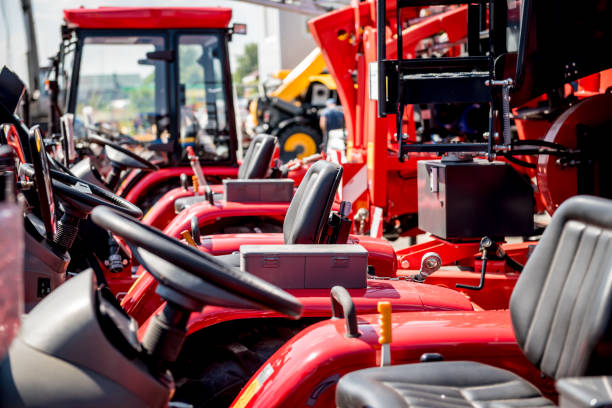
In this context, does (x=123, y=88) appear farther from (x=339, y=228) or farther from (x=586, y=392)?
(x=586, y=392)

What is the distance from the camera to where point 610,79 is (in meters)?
3.98

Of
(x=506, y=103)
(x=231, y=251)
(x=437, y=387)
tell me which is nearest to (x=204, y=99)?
(x=231, y=251)

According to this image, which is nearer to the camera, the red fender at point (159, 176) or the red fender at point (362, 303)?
the red fender at point (362, 303)

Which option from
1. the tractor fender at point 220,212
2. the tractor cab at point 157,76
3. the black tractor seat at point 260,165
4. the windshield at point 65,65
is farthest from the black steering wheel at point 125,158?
the tractor fender at point 220,212

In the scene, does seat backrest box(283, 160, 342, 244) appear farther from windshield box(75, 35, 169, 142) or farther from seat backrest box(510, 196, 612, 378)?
windshield box(75, 35, 169, 142)

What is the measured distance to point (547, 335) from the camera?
1675 mm

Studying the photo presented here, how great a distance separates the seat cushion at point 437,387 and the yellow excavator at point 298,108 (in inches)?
404

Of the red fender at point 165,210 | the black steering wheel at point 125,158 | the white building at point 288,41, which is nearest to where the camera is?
the red fender at point 165,210

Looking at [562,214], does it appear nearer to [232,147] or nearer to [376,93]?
[376,93]

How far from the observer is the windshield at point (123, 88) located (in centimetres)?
593

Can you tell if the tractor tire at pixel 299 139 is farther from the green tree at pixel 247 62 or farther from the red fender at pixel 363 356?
the green tree at pixel 247 62

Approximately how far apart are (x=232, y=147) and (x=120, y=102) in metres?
1.15

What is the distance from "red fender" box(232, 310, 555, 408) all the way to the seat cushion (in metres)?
0.09

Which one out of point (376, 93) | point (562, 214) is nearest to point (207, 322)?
point (562, 214)
